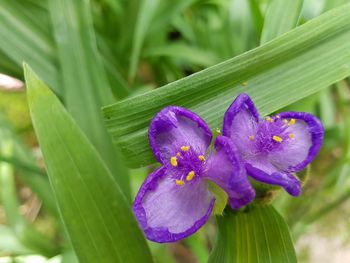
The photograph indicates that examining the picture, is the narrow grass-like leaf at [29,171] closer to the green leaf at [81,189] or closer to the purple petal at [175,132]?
the green leaf at [81,189]

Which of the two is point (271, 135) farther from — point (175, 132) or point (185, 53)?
point (185, 53)

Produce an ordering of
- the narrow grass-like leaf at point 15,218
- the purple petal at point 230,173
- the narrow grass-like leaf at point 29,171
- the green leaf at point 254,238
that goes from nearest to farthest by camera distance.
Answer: the purple petal at point 230,173 < the green leaf at point 254,238 < the narrow grass-like leaf at point 29,171 < the narrow grass-like leaf at point 15,218

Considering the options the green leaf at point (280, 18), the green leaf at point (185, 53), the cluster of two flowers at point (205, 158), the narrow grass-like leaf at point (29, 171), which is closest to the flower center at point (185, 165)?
the cluster of two flowers at point (205, 158)

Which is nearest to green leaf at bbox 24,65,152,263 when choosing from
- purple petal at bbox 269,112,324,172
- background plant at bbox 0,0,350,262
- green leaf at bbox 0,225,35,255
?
→ background plant at bbox 0,0,350,262

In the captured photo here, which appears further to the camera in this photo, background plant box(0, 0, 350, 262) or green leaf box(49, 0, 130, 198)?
green leaf box(49, 0, 130, 198)

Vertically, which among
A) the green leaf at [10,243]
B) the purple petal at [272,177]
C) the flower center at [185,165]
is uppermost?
the green leaf at [10,243]

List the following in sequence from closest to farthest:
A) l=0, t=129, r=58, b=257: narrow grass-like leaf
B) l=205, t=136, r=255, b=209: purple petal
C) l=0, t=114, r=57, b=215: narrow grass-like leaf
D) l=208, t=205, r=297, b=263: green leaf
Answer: l=205, t=136, r=255, b=209: purple petal < l=208, t=205, r=297, b=263: green leaf < l=0, t=114, r=57, b=215: narrow grass-like leaf < l=0, t=129, r=58, b=257: narrow grass-like leaf

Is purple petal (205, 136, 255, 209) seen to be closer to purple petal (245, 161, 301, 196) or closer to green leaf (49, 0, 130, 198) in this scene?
purple petal (245, 161, 301, 196)
